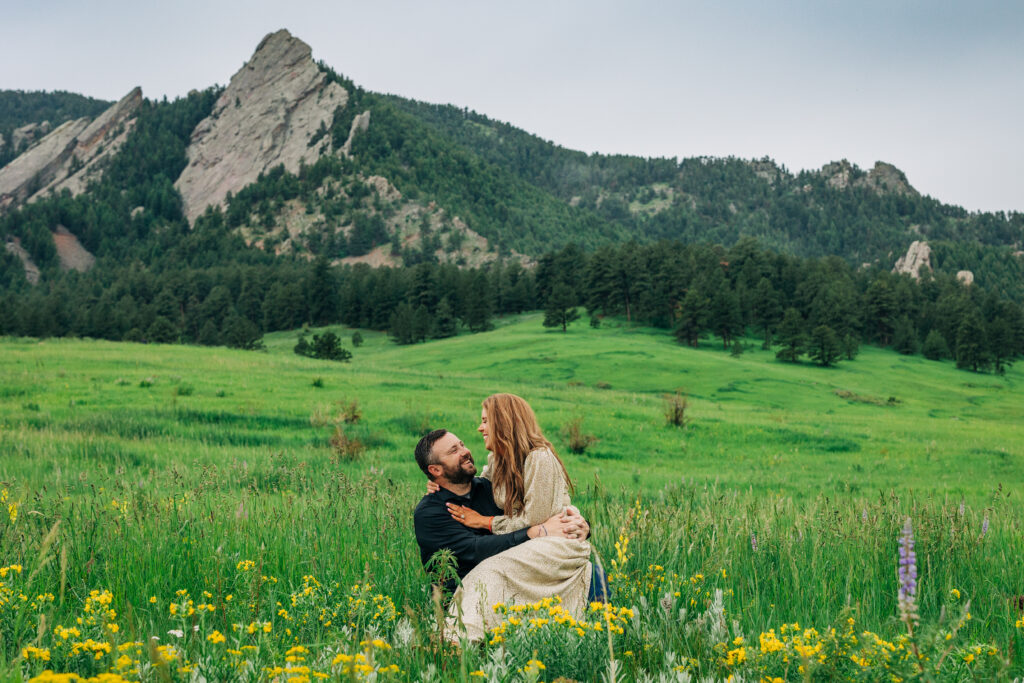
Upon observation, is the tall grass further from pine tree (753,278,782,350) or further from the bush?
pine tree (753,278,782,350)

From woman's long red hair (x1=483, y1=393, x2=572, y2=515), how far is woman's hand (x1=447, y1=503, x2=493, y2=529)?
21cm

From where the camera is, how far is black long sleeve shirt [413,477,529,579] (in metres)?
4.72

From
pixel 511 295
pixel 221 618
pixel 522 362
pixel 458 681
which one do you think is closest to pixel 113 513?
pixel 221 618

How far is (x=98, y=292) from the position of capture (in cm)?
13338

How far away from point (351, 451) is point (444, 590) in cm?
1122

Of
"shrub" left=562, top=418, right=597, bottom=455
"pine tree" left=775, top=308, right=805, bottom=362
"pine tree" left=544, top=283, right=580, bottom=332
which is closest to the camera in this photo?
"shrub" left=562, top=418, right=597, bottom=455

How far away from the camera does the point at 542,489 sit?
16.0ft

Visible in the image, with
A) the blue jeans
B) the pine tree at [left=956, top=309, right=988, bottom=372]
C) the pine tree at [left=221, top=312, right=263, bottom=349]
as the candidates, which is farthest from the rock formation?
the blue jeans

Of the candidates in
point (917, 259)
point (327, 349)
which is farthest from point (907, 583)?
point (917, 259)

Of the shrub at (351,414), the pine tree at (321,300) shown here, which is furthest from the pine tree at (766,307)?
the shrub at (351,414)

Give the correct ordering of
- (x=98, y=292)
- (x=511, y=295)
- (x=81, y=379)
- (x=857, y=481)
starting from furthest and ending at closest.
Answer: (x=98, y=292) < (x=511, y=295) < (x=81, y=379) < (x=857, y=481)

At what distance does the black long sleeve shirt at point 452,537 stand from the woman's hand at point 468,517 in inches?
1.7

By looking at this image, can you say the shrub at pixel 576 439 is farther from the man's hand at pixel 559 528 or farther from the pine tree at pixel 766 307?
the pine tree at pixel 766 307

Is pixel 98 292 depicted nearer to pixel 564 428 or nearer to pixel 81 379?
pixel 81 379
